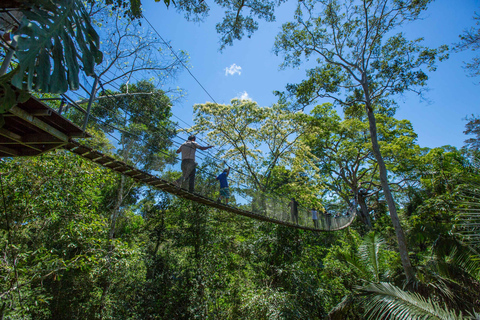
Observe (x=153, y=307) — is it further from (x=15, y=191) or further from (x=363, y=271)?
(x=363, y=271)

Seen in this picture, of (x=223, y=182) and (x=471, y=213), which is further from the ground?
(x=223, y=182)

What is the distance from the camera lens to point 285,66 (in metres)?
8.38

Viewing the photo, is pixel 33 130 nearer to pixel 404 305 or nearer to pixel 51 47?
pixel 51 47

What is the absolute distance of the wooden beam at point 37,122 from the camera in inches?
78.8

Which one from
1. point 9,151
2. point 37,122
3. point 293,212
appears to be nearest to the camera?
point 37,122

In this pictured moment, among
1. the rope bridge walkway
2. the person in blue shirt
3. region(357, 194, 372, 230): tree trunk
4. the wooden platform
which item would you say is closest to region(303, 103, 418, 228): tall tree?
region(357, 194, 372, 230): tree trunk

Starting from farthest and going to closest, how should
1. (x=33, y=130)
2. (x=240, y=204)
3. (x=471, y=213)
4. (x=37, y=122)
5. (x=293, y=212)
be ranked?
(x=240, y=204)
(x=293, y=212)
(x=471, y=213)
(x=33, y=130)
(x=37, y=122)

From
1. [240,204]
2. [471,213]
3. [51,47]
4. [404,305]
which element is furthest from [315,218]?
[51,47]

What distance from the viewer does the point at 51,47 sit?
173 cm

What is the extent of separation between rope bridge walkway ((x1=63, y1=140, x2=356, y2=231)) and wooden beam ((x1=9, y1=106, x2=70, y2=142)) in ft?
0.47

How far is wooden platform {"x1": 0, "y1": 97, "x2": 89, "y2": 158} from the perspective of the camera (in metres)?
2.08

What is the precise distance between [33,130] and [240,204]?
5.02 metres

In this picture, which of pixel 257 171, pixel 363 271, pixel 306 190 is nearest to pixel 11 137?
pixel 363 271

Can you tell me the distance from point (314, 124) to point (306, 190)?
2.72 metres
